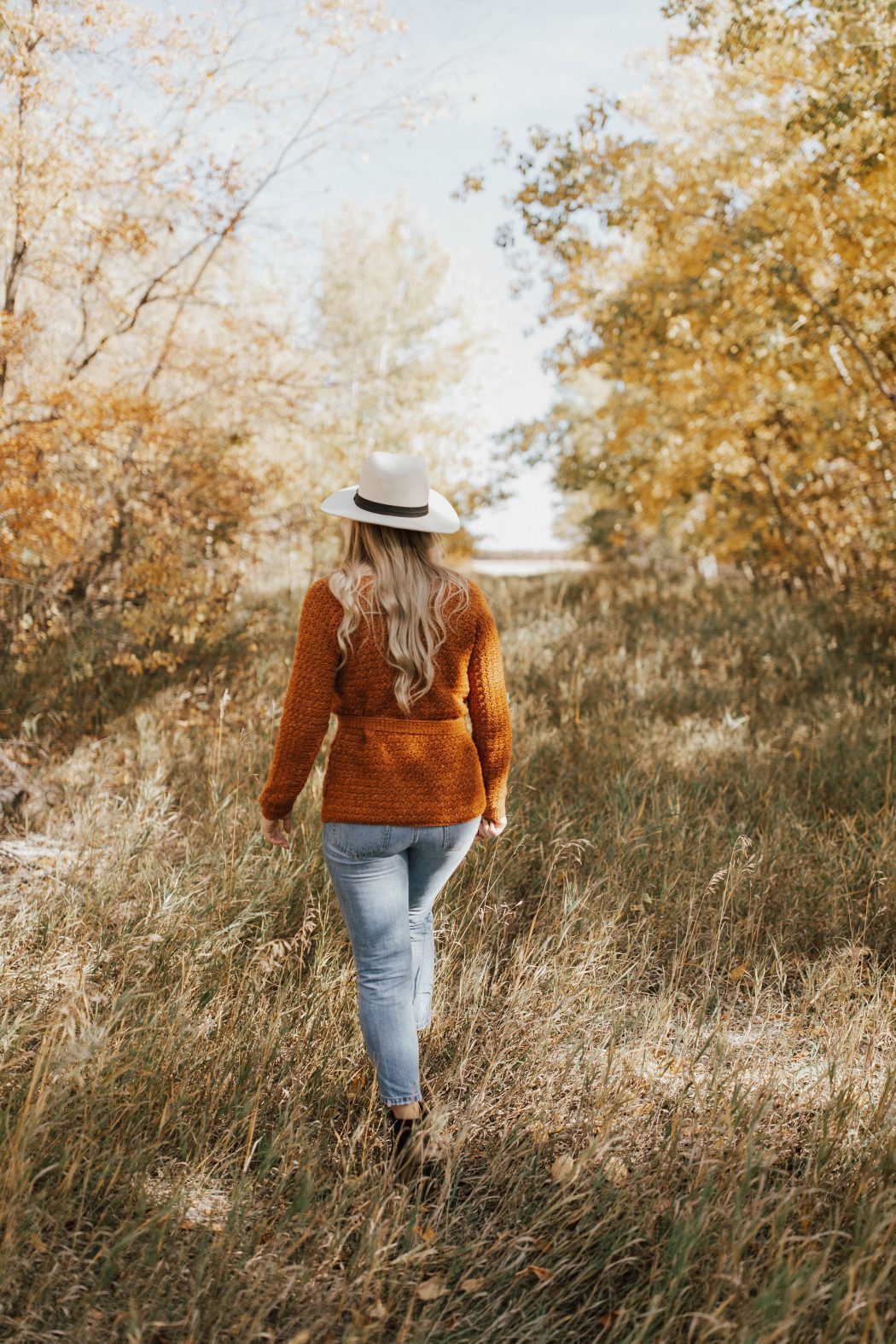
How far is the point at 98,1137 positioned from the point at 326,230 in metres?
24.0

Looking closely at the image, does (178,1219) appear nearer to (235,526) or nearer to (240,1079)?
(240,1079)

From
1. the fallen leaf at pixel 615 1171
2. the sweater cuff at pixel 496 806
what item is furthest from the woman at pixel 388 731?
the fallen leaf at pixel 615 1171

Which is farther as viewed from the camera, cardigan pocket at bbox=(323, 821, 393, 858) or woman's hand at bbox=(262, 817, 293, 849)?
woman's hand at bbox=(262, 817, 293, 849)

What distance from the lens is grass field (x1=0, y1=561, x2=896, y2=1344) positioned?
1986mm

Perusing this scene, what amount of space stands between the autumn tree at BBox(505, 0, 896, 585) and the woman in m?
5.19

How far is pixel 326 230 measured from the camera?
22.8 meters

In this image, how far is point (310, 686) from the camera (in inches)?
93.7

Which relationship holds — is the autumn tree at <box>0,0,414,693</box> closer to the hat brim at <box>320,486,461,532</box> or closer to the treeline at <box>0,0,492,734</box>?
the treeline at <box>0,0,492,734</box>

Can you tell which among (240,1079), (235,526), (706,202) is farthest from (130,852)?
(706,202)

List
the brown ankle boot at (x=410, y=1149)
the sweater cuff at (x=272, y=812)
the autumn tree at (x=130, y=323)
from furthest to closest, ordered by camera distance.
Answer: the autumn tree at (x=130, y=323) < the sweater cuff at (x=272, y=812) < the brown ankle boot at (x=410, y=1149)

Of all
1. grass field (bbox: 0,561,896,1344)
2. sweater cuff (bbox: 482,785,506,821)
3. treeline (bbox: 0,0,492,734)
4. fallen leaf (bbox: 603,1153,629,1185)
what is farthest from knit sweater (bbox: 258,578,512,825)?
treeline (bbox: 0,0,492,734)

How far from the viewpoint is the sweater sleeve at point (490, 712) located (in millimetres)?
2580

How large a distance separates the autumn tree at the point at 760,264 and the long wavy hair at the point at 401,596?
5177 millimetres

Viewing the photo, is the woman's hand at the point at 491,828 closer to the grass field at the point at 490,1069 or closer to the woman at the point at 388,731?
the woman at the point at 388,731
